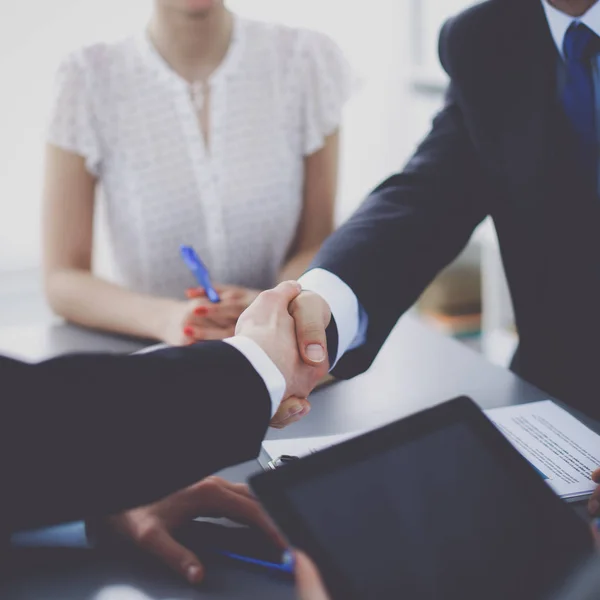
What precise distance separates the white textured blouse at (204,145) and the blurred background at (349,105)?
0.87m

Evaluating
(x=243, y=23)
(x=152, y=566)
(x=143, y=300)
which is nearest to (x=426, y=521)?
(x=152, y=566)

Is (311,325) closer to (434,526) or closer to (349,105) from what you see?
(434,526)

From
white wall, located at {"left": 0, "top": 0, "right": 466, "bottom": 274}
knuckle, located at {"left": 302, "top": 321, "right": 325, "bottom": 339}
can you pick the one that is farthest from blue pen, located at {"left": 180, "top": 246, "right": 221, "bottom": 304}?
white wall, located at {"left": 0, "top": 0, "right": 466, "bottom": 274}

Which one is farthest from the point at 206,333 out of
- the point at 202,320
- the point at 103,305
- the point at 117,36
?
the point at 117,36

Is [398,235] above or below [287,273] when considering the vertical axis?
above

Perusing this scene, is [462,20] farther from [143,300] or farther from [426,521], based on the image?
[426,521]

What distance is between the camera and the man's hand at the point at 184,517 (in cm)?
67

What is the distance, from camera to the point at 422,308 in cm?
313

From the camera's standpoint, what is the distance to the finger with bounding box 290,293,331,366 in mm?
937

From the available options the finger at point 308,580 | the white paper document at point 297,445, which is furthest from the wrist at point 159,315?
the finger at point 308,580

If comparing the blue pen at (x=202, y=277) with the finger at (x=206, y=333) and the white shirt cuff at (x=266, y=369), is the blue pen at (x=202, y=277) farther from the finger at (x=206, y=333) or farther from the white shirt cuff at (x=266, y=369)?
the white shirt cuff at (x=266, y=369)

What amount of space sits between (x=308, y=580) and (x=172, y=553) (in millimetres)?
222

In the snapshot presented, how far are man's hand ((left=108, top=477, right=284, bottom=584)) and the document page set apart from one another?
0.89 ft

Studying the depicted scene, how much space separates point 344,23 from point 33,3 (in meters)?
1.20
